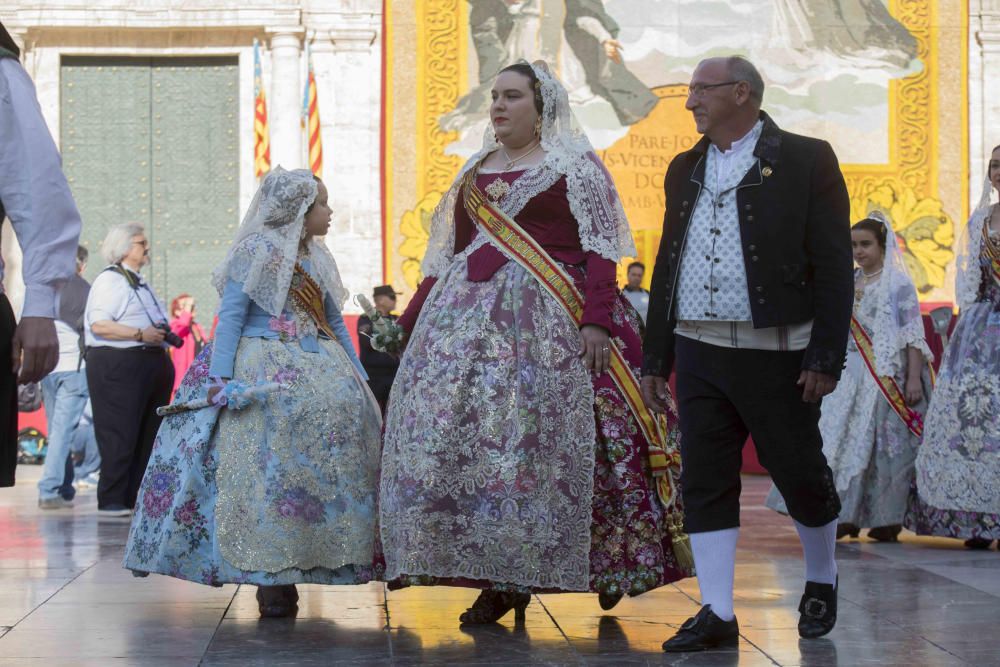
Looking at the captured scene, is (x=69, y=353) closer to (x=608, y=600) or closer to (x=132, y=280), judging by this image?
(x=132, y=280)

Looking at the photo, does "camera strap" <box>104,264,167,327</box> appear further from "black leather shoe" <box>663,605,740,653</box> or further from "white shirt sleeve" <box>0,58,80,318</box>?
"white shirt sleeve" <box>0,58,80,318</box>

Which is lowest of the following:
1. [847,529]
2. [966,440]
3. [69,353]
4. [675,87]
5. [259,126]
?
[847,529]

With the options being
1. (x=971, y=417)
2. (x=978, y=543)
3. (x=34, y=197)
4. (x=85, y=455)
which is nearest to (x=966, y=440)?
(x=971, y=417)

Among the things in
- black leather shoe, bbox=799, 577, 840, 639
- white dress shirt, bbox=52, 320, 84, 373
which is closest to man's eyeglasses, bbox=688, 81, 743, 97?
black leather shoe, bbox=799, 577, 840, 639

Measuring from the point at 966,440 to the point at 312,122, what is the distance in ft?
27.7

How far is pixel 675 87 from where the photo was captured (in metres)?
14.8

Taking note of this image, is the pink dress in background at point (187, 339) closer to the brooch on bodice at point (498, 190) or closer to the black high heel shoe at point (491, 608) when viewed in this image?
the brooch on bodice at point (498, 190)

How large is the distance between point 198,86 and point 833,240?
11.8 metres

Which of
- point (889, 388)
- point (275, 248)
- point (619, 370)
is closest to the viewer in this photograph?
point (619, 370)

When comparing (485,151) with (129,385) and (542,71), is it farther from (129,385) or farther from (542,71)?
(129,385)

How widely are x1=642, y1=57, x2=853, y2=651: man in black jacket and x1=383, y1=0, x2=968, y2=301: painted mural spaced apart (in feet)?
33.4

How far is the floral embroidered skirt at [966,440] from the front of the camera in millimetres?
7039

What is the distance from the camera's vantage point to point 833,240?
4.26 meters

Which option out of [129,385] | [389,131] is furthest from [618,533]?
[389,131]
